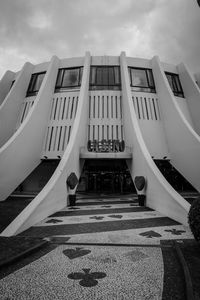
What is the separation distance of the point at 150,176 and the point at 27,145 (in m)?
8.29

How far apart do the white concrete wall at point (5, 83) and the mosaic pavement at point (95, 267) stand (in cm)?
1659

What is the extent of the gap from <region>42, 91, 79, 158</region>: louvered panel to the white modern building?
76 millimetres

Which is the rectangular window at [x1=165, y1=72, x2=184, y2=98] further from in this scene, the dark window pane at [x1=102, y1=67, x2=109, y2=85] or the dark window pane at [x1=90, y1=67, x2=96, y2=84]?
the dark window pane at [x1=90, y1=67, x2=96, y2=84]

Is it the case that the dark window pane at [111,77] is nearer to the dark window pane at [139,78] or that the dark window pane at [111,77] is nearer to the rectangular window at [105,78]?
the rectangular window at [105,78]

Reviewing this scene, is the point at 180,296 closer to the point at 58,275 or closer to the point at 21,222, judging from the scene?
the point at 58,275

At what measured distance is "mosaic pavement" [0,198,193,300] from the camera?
2561 millimetres

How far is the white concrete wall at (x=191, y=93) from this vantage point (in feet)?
54.4

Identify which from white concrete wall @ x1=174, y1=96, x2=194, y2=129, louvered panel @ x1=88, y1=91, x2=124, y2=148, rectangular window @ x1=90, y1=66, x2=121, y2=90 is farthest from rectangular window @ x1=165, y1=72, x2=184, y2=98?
louvered panel @ x1=88, y1=91, x2=124, y2=148

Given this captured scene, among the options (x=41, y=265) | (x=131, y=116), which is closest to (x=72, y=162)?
(x=131, y=116)

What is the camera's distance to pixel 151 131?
15664mm

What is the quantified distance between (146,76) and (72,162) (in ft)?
37.7

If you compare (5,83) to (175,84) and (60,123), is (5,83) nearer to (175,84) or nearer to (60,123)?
(60,123)

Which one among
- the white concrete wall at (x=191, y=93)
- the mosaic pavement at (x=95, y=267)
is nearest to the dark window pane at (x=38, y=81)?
the white concrete wall at (x=191, y=93)

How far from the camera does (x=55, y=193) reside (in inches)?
350
